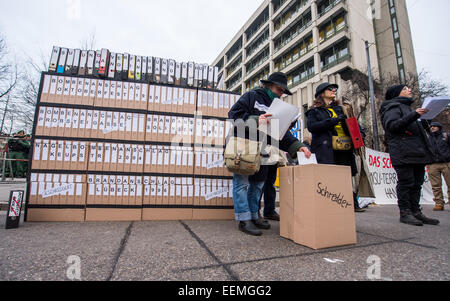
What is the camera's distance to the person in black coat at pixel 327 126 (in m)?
2.46

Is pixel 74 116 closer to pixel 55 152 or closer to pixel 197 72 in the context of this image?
pixel 55 152

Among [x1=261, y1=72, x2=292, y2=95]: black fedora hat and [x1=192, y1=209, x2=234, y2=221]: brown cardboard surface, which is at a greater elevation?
[x1=261, y1=72, x2=292, y2=95]: black fedora hat

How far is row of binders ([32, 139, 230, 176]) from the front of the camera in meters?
2.63

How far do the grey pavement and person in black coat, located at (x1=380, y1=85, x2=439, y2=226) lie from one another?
22.2 inches

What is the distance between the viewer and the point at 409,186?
2.63 metres

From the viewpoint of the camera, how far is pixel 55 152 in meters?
2.64

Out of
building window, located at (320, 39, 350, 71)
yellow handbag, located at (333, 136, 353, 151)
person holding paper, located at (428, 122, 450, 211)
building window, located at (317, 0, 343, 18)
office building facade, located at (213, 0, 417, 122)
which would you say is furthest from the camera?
building window, located at (317, 0, 343, 18)

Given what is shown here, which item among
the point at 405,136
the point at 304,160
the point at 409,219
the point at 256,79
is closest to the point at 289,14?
the point at 256,79

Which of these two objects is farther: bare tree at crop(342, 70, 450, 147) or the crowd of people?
bare tree at crop(342, 70, 450, 147)

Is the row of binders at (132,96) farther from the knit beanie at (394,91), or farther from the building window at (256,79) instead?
the building window at (256,79)

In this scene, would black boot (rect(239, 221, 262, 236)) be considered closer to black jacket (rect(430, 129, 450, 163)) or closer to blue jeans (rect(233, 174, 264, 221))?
blue jeans (rect(233, 174, 264, 221))

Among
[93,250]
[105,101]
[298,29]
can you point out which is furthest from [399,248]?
[298,29]

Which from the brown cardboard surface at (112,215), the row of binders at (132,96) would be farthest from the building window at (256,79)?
the brown cardboard surface at (112,215)

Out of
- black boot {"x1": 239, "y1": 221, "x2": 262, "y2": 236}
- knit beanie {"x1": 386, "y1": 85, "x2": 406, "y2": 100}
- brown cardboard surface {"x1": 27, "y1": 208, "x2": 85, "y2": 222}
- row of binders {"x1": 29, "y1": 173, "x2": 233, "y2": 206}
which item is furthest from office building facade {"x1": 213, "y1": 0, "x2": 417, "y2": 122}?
brown cardboard surface {"x1": 27, "y1": 208, "x2": 85, "y2": 222}
